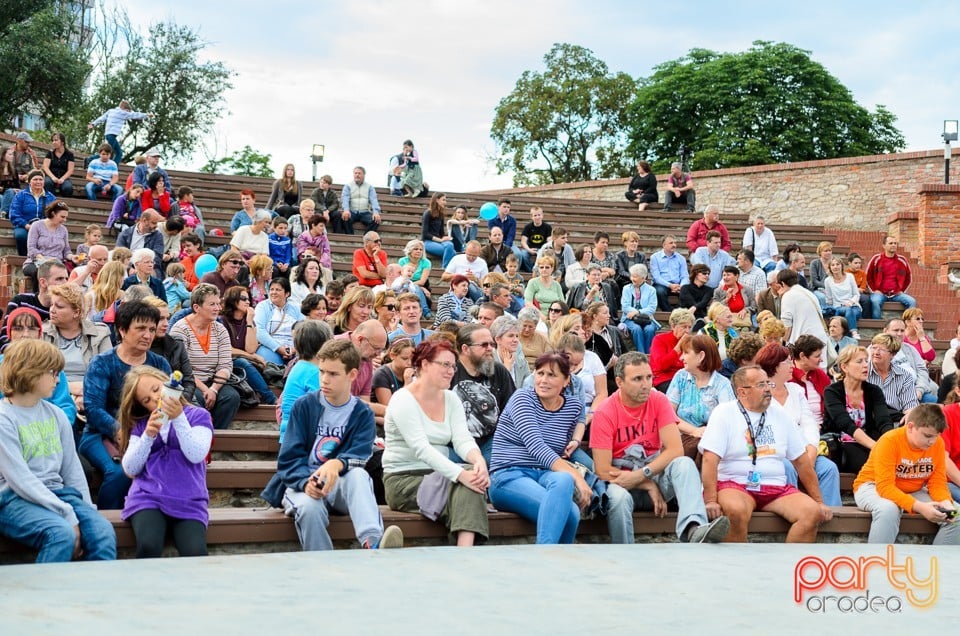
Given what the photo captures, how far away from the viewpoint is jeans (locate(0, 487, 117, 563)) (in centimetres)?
474

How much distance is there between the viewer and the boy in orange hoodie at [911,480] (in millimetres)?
6539

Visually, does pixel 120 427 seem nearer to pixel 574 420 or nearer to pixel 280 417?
pixel 280 417

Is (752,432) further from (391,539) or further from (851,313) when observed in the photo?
(851,313)

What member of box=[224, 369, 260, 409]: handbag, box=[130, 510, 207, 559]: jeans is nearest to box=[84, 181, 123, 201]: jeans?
box=[224, 369, 260, 409]: handbag

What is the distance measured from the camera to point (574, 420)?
6586 mm

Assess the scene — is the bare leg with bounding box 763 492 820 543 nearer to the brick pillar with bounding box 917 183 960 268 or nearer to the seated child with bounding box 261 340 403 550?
the seated child with bounding box 261 340 403 550

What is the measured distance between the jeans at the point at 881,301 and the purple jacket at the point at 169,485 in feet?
36.1

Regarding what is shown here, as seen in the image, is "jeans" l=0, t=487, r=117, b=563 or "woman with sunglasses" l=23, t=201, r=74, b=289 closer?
"jeans" l=0, t=487, r=117, b=563

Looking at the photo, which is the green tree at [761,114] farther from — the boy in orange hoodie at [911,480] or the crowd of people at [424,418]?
the boy in orange hoodie at [911,480]

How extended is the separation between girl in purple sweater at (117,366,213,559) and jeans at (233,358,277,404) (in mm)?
2912

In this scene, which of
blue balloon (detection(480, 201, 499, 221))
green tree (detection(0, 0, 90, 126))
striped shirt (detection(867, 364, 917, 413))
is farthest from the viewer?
green tree (detection(0, 0, 90, 126))

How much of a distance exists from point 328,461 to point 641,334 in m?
6.90

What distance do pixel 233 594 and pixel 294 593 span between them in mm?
227

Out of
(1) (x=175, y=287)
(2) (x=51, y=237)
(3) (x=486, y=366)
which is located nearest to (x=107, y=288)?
(1) (x=175, y=287)
